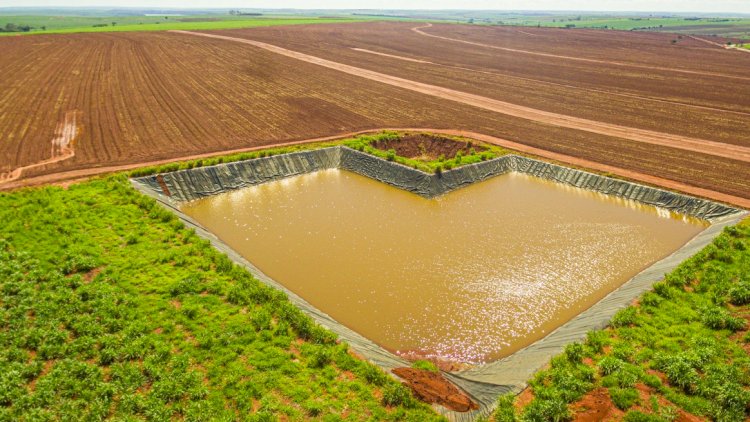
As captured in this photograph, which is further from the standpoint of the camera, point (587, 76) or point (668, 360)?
point (587, 76)

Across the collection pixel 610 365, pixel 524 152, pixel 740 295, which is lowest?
pixel 610 365

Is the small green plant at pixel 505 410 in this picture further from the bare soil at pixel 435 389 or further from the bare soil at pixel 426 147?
the bare soil at pixel 426 147

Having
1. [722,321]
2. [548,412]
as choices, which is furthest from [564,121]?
[548,412]

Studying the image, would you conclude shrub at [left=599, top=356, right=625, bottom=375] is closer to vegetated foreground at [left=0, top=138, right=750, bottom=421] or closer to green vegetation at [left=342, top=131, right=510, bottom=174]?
vegetated foreground at [left=0, top=138, right=750, bottom=421]

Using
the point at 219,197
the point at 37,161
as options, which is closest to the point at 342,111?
the point at 219,197

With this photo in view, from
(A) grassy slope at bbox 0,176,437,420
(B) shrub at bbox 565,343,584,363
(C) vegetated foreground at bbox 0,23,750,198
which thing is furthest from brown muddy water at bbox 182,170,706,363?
(C) vegetated foreground at bbox 0,23,750,198

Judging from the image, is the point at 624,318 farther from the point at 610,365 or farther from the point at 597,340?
the point at 610,365

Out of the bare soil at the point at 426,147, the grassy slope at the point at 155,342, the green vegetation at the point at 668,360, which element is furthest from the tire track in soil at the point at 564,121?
the grassy slope at the point at 155,342
